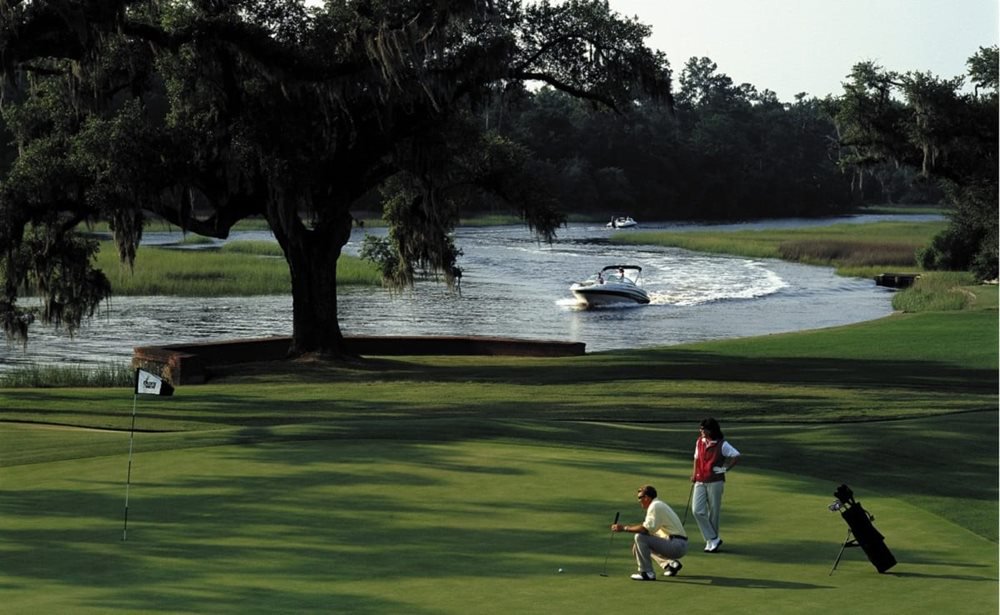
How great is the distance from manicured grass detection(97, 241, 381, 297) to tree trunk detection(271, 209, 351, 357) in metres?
30.2

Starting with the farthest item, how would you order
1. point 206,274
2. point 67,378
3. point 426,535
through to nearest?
point 206,274 < point 67,378 < point 426,535

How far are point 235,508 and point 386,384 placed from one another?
19359mm

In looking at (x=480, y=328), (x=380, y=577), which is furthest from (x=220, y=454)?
(x=480, y=328)

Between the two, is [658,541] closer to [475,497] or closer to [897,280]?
[475,497]

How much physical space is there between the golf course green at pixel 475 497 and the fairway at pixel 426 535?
0.05m

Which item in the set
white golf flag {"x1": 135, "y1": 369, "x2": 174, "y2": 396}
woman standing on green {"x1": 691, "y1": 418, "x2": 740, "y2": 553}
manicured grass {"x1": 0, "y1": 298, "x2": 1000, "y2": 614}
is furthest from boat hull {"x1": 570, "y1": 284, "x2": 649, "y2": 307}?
woman standing on green {"x1": 691, "y1": 418, "x2": 740, "y2": 553}

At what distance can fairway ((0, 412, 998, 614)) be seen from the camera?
15.2 meters

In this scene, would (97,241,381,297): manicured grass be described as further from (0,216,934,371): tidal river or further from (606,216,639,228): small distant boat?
(606,216,639,228): small distant boat

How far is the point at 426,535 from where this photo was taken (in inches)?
707

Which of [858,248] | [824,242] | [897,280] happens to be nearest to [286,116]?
[897,280]

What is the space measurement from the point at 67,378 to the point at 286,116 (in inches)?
421

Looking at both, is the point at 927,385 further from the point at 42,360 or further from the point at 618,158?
the point at 618,158

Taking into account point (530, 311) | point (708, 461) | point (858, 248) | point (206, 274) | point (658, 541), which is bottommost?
point (530, 311)

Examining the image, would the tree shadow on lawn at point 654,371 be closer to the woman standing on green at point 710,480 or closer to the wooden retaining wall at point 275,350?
the wooden retaining wall at point 275,350
